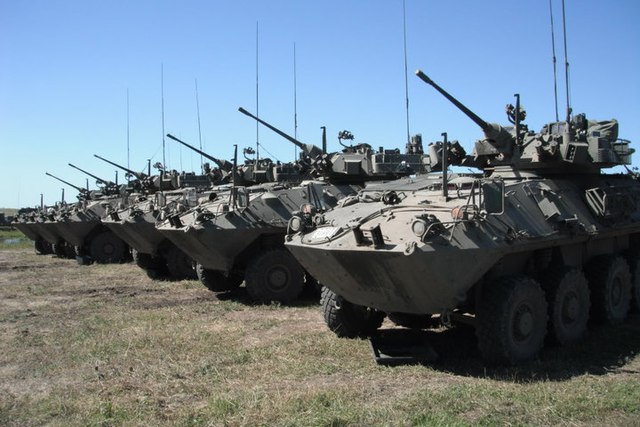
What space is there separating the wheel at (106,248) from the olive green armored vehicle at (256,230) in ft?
29.6

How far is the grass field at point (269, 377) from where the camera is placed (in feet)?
20.2

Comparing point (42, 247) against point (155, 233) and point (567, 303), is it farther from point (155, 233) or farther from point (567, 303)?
point (567, 303)

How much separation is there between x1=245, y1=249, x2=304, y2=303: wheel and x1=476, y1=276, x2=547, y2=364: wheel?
5.69 metres

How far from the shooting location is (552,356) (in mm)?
8430

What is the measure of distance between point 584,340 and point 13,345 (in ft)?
25.9

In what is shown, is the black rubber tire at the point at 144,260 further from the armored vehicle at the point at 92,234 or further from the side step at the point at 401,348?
the side step at the point at 401,348

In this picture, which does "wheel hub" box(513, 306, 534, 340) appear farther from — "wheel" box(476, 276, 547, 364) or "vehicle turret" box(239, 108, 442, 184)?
"vehicle turret" box(239, 108, 442, 184)

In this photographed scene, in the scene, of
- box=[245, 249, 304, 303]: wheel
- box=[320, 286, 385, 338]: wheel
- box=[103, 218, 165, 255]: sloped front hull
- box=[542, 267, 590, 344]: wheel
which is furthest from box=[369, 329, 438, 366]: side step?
box=[103, 218, 165, 255]: sloped front hull

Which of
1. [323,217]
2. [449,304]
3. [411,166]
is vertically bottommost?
[449,304]

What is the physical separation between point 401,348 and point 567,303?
2.32 metres

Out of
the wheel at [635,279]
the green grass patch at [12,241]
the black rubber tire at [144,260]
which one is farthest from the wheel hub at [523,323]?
the green grass patch at [12,241]

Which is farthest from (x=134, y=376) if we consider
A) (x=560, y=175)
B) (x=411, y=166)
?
(x=411, y=166)

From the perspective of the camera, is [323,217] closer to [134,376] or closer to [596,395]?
[134,376]

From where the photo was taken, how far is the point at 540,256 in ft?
29.9
